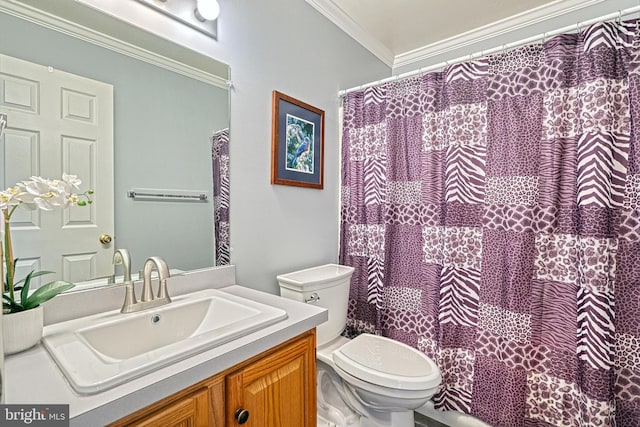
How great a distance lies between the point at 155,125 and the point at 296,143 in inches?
29.3

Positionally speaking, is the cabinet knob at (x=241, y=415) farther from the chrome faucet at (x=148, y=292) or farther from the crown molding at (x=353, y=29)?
the crown molding at (x=353, y=29)

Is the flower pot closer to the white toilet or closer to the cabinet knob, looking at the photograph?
the cabinet knob

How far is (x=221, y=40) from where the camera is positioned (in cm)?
134

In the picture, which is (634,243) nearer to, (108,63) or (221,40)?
(221,40)

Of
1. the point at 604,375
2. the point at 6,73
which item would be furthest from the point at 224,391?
the point at 604,375

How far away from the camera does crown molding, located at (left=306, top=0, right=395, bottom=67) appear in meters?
1.86

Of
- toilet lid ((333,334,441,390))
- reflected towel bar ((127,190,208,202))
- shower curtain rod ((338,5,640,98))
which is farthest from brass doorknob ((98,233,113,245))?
shower curtain rod ((338,5,640,98))

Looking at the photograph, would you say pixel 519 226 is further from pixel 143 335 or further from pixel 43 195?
pixel 43 195

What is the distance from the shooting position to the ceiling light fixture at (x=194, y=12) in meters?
1.17

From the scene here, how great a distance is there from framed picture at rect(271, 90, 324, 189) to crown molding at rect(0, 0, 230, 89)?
1.18 ft

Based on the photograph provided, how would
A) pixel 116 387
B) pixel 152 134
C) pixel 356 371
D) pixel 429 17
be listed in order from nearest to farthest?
pixel 116 387 < pixel 152 134 < pixel 356 371 < pixel 429 17

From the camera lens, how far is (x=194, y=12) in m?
1.23

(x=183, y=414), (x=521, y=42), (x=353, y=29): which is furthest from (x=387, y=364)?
(x=353, y=29)

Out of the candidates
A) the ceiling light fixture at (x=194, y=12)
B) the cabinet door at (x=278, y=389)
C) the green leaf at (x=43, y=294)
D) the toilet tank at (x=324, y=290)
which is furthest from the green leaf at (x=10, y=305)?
the ceiling light fixture at (x=194, y=12)
